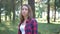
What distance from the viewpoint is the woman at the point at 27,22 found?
11.1ft

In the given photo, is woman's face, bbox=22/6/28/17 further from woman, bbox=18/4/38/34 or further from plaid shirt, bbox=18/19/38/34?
plaid shirt, bbox=18/19/38/34

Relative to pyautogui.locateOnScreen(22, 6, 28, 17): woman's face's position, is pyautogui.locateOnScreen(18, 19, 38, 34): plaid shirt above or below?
below

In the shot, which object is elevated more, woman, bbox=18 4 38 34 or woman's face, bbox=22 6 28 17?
woman's face, bbox=22 6 28 17

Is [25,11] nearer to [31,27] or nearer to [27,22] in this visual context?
[27,22]

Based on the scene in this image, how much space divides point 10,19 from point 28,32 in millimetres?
18098

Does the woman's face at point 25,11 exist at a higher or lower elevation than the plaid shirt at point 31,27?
higher

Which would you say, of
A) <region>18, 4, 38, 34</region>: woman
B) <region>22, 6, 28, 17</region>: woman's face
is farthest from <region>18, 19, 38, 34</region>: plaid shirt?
<region>22, 6, 28, 17</region>: woman's face

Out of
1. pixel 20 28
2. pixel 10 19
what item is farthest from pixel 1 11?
pixel 20 28

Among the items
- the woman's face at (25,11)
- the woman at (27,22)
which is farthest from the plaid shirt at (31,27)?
the woman's face at (25,11)

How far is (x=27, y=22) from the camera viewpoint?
3.45 m

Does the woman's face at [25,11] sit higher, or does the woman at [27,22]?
the woman's face at [25,11]

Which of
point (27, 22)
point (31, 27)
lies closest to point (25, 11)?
point (27, 22)

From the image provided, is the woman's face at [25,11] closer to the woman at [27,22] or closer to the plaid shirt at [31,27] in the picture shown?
the woman at [27,22]

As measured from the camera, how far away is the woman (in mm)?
3378
